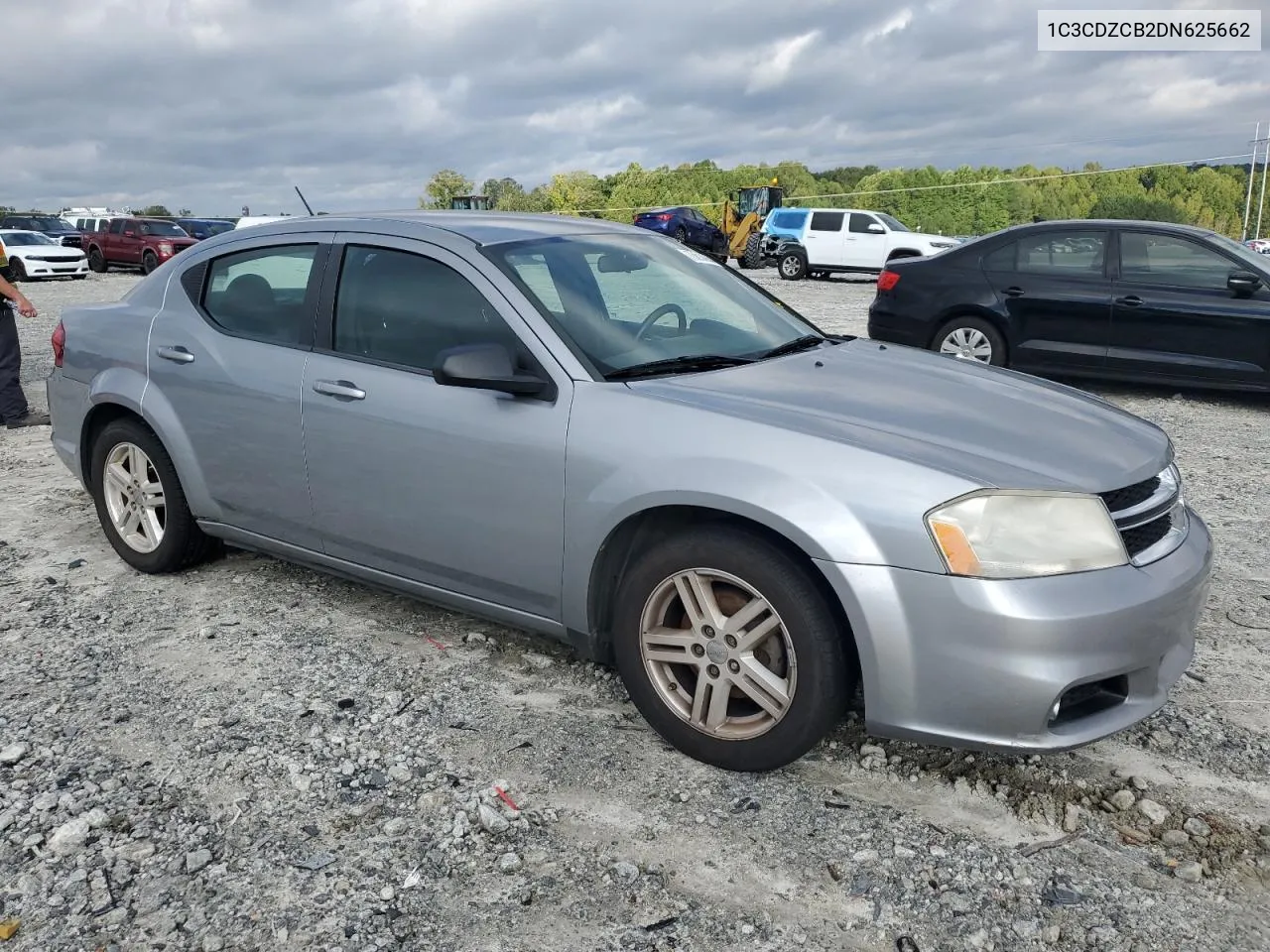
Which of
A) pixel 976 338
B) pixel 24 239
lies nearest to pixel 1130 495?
pixel 976 338

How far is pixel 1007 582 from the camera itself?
2611 millimetres

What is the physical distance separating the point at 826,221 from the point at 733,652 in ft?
83.1

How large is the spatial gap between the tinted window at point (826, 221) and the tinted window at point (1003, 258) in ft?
58.8

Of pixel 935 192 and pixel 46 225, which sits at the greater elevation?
pixel 935 192

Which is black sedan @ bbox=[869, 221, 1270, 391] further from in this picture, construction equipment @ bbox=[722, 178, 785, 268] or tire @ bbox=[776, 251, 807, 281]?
construction equipment @ bbox=[722, 178, 785, 268]

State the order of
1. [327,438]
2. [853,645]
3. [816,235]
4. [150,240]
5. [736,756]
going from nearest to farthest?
[853,645] < [736,756] < [327,438] < [816,235] < [150,240]

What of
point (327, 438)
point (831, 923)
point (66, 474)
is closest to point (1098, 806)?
point (831, 923)

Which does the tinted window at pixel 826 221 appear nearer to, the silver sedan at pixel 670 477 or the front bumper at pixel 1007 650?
the silver sedan at pixel 670 477

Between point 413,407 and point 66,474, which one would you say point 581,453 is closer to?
point 413,407

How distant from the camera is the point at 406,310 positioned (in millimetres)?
3754

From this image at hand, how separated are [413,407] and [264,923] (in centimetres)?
170

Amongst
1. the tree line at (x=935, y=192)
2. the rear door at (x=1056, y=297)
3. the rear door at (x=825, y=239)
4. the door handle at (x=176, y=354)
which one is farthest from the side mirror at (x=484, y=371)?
the tree line at (x=935, y=192)

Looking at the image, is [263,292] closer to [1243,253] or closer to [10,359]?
[10,359]

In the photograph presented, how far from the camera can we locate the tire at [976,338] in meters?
9.22
